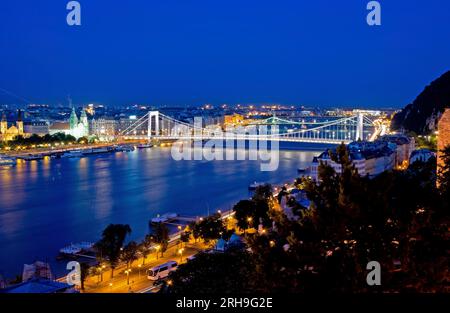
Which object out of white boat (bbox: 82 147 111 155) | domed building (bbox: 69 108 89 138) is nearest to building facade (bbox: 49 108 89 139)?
domed building (bbox: 69 108 89 138)

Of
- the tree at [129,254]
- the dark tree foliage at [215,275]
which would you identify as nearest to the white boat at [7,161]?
the tree at [129,254]

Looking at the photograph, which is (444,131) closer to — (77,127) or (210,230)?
(210,230)

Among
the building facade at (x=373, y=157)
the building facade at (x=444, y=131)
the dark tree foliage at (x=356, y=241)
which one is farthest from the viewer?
the building facade at (x=373, y=157)

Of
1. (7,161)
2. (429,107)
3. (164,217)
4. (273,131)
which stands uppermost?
(429,107)

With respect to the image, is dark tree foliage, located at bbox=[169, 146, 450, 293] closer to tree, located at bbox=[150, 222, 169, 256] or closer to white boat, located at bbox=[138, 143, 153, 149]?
tree, located at bbox=[150, 222, 169, 256]

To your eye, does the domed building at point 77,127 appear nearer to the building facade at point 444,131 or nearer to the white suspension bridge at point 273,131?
the white suspension bridge at point 273,131

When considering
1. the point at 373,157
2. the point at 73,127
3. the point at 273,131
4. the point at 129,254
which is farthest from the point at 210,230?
the point at 73,127
